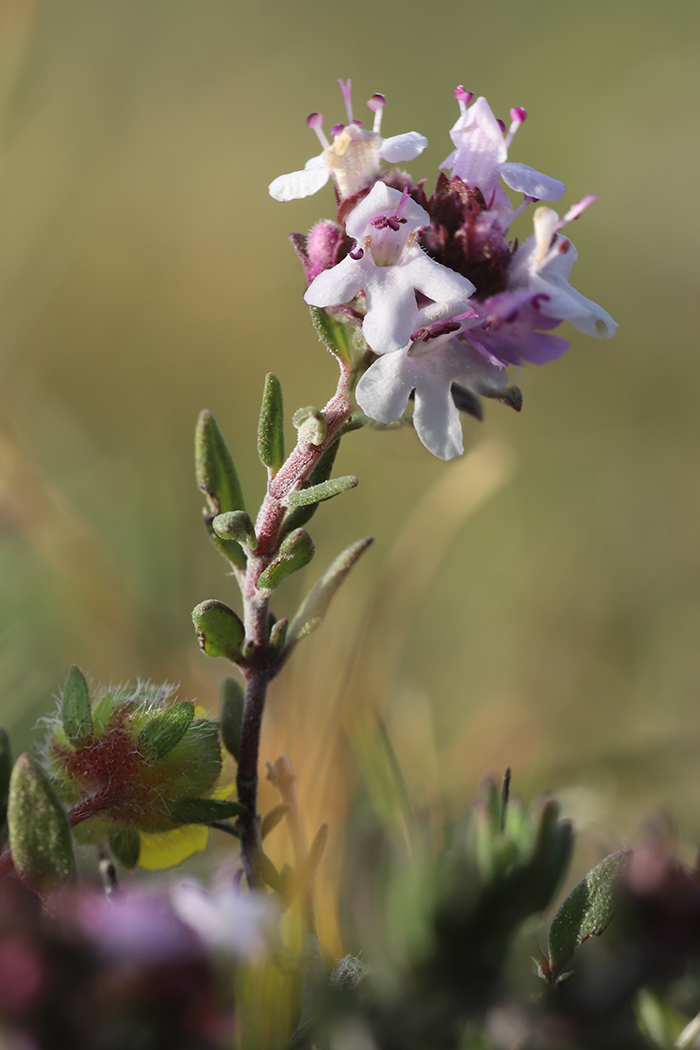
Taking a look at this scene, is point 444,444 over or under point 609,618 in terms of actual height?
over

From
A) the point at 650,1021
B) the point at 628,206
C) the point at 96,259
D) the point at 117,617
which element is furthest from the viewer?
the point at 628,206

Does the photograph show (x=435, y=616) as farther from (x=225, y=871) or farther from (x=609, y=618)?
(x=225, y=871)

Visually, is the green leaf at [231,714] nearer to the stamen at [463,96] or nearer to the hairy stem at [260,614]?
the hairy stem at [260,614]

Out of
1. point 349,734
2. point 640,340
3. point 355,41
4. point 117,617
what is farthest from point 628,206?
point 349,734

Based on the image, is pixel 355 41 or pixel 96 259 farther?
pixel 355 41

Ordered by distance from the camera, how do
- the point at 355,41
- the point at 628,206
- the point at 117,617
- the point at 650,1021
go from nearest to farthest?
1. the point at 650,1021
2. the point at 117,617
3. the point at 628,206
4. the point at 355,41

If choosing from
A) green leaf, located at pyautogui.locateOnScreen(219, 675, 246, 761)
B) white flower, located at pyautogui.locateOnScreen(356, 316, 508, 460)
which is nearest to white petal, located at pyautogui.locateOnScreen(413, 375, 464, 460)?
white flower, located at pyautogui.locateOnScreen(356, 316, 508, 460)

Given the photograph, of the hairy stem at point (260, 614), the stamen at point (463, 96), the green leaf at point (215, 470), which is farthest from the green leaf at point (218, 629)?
the stamen at point (463, 96)
